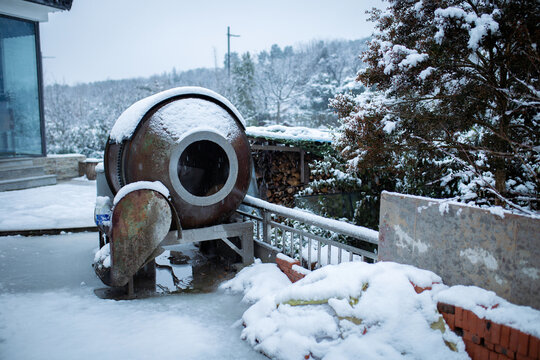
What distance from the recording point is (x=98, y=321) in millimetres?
3553

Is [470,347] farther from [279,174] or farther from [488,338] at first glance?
[279,174]

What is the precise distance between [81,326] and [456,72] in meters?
5.02

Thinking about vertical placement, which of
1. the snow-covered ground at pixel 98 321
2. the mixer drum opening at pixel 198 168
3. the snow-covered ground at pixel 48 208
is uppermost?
the mixer drum opening at pixel 198 168

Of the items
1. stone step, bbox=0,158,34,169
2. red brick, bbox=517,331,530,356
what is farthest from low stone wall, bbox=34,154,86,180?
red brick, bbox=517,331,530,356

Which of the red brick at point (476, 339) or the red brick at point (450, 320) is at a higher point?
the red brick at point (450, 320)

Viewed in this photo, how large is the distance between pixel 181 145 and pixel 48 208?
20.6 ft

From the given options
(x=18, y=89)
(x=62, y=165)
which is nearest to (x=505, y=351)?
(x=18, y=89)

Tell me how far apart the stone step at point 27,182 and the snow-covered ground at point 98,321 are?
7.12 m

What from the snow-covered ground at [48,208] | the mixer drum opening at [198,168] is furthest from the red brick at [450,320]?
the snow-covered ground at [48,208]

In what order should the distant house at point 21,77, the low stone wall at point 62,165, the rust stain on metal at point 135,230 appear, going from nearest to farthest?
the rust stain on metal at point 135,230
the distant house at point 21,77
the low stone wall at point 62,165

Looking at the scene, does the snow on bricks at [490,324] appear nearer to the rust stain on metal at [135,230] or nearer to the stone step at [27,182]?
the rust stain on metal at [135,230]

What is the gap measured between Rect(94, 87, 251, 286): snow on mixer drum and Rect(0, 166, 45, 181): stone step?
8.27 meters

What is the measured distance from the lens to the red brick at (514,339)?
2.13m

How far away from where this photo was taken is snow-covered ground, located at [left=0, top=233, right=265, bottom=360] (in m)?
3.03
